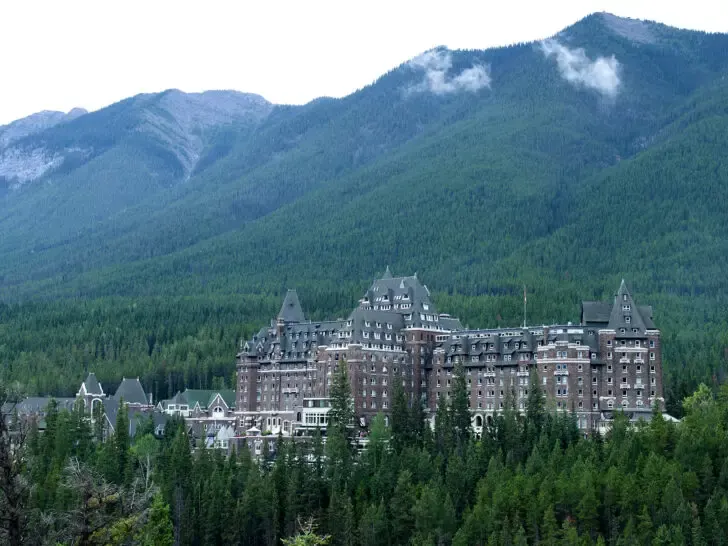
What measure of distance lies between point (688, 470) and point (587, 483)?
10753 millimetres

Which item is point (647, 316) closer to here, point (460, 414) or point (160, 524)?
point (460, 414)

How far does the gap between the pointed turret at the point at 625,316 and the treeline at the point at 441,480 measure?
11.3m

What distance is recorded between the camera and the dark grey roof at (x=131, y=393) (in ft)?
601

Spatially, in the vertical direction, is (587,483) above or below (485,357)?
below

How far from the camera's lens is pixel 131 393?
184000 mm

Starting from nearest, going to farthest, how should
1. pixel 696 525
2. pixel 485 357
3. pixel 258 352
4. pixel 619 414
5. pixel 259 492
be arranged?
pixel 696 525 < pixel 259 492 < pixel 619 414 < pixel 485 357 < pixel 258 352

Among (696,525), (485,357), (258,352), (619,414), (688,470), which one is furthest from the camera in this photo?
(258,352)

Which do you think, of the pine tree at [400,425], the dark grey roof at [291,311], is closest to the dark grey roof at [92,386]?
the dark grey roof at [291,311]

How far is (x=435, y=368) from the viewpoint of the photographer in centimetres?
15038

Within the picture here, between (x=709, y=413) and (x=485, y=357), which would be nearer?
(x=709, y=413)

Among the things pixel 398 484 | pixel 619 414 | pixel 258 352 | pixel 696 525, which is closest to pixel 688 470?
pixel 696 525

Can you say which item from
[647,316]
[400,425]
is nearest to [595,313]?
[647,316]

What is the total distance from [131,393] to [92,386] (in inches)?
323

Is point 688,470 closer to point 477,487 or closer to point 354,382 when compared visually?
point 477,487
